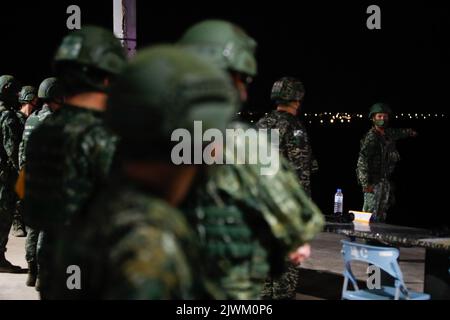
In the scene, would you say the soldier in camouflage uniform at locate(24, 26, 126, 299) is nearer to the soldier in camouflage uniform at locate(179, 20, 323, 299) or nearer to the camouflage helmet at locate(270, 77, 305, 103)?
the soldier in camouflage uniform at locate(179, 20, 323, 299)

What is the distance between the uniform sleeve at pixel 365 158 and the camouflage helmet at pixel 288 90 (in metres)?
3.01

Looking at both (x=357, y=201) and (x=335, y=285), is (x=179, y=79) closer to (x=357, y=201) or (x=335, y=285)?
(x=335, y=285)

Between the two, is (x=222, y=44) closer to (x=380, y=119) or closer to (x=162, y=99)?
(x=162, y=99)

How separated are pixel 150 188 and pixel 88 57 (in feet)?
5.85

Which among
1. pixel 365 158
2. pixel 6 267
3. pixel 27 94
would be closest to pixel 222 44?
pixel 6 267

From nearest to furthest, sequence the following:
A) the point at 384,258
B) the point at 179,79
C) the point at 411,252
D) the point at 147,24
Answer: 1. the point at 179,79
2. the point at 384,258
3. the point at 411,252
4. the point at 147,24

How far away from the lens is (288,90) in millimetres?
5828

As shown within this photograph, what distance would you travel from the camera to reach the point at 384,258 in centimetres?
474

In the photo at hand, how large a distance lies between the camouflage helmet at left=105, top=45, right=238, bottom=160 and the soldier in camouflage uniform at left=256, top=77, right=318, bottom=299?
4349 mm

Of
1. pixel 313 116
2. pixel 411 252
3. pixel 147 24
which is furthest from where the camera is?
pixel 313 116

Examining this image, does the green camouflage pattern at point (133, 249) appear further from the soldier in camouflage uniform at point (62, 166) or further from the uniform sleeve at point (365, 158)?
the uniform sleeve at point (365, 158)

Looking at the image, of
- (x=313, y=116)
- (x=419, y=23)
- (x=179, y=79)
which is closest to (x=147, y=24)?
(x=419, y=23)

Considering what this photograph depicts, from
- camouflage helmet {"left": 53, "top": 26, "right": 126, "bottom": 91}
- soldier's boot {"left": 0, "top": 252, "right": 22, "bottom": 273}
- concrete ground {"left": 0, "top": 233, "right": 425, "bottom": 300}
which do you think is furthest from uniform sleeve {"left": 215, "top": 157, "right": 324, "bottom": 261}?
soldier's boot {"left": 0, "top": 252, "right": 22, "bottom": 273}
